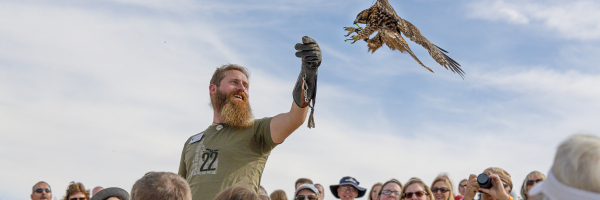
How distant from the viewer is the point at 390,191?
486 cm

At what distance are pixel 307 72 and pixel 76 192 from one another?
12.7 feet

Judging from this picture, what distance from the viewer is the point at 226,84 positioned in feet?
11.5

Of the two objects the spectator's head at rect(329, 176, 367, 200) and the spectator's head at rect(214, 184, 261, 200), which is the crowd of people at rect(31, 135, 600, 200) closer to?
the spectator's head at rect(214, 184, 261, 200)

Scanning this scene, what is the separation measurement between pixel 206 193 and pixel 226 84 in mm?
888

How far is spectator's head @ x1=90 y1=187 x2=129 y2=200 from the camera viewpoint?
10.5 feet

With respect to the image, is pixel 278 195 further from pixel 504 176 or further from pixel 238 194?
pixel 238 194

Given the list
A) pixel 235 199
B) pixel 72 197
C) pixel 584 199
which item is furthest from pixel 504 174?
pixel 72 197

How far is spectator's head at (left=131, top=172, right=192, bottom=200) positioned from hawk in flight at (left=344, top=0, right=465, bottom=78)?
1560mm

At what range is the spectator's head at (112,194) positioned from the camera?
3.21 meters

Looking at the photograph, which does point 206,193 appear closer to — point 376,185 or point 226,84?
point 226,84

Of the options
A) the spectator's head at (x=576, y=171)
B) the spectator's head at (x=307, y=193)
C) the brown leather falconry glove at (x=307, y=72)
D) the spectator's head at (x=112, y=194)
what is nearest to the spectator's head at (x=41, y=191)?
the spectator's head at (x=307, y=193)

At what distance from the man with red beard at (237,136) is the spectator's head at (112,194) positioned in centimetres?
41

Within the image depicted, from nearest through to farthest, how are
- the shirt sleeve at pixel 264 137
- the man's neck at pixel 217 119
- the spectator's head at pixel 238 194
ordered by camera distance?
1. the spectator's head at pixel 238 194
2. the shirt sleeve at pixel 264 137
3. the man's neck at pixel 217 119

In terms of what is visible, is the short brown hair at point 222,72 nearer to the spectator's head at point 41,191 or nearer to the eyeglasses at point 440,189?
the eyeglasses at point 440,189
